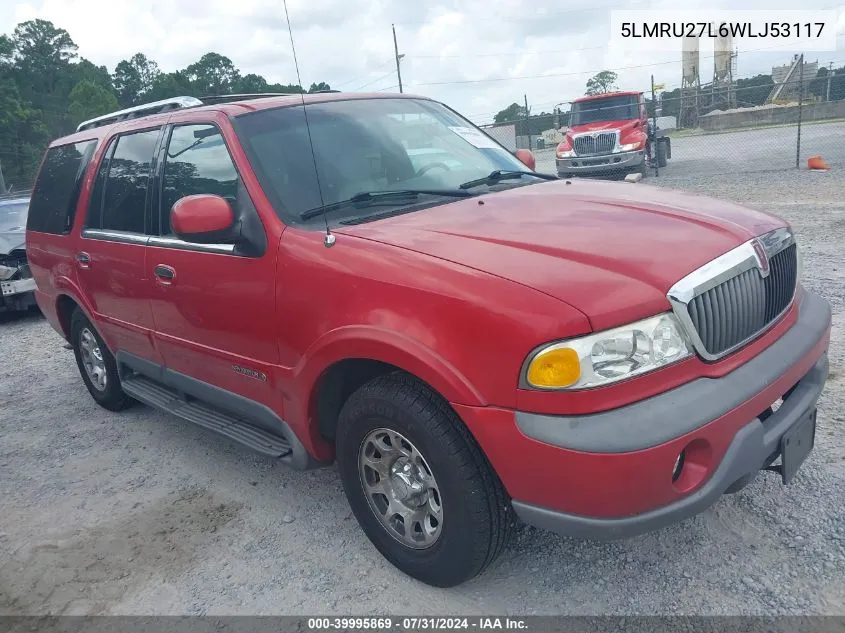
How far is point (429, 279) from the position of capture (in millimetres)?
2473

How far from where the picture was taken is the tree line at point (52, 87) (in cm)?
5056

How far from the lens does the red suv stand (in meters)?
2.24

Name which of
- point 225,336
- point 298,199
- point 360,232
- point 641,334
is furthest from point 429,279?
point 225,336

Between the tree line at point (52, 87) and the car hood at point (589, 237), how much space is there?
120ft

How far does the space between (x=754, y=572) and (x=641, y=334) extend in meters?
1.16

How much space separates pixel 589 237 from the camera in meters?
2.62

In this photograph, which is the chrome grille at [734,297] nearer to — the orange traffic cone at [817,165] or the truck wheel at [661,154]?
the orange traffic cone at [817,165]

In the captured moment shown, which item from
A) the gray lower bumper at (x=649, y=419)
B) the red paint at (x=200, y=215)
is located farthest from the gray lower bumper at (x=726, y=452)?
the red paint at (x=200, y=215)

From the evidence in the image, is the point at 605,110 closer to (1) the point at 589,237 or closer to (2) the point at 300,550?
(1) the point at 589,237

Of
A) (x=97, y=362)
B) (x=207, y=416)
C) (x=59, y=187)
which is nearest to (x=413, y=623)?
(x=207, y=416)

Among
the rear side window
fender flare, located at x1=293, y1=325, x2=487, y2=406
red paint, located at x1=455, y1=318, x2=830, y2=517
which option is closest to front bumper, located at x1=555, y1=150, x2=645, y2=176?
the rear side window

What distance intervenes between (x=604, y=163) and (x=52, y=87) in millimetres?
72634

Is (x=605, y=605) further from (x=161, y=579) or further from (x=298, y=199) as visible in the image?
(x=298, y=199)

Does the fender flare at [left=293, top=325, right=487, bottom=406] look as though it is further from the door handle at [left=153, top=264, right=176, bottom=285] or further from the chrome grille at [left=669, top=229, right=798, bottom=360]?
the door handle at [left=153, top=264, right=176, bottom=285]
